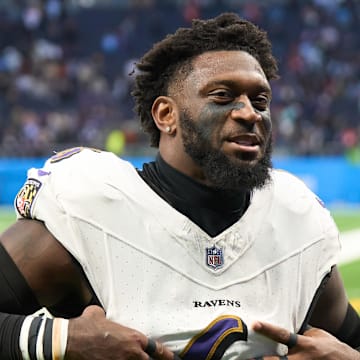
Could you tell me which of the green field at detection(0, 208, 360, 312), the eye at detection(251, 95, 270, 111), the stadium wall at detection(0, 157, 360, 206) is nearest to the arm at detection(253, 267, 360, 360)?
the eye at detection(251, 95, 270, 111)

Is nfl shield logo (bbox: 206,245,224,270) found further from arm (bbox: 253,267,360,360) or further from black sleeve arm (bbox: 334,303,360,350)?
black sleeve arm (bbox: 334,303,360,350)

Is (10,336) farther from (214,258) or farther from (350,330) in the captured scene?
(350,330)

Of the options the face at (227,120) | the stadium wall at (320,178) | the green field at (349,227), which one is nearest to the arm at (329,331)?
the face at (227,120)

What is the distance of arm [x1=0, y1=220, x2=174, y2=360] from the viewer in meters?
2.42

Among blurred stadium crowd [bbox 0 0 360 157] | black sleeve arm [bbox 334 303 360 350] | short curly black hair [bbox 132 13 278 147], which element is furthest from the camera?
blurred stadium crowd [bbox 0 0 360 157]

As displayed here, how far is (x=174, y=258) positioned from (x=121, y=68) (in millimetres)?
20203

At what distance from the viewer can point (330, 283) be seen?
288cm

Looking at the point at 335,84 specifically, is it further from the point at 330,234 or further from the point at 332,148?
the point at 330,234

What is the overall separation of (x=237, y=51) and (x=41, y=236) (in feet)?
2.60

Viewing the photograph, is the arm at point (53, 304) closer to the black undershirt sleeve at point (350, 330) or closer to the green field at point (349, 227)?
the black undershirt sleeve at point (350, 330)

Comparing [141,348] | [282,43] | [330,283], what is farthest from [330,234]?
[282,43]

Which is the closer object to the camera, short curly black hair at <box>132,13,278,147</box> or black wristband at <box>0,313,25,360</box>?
black wristband at <box>0,313,25,360</box>

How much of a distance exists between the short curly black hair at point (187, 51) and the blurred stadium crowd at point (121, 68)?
1513 centimetres

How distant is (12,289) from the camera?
2533mm
